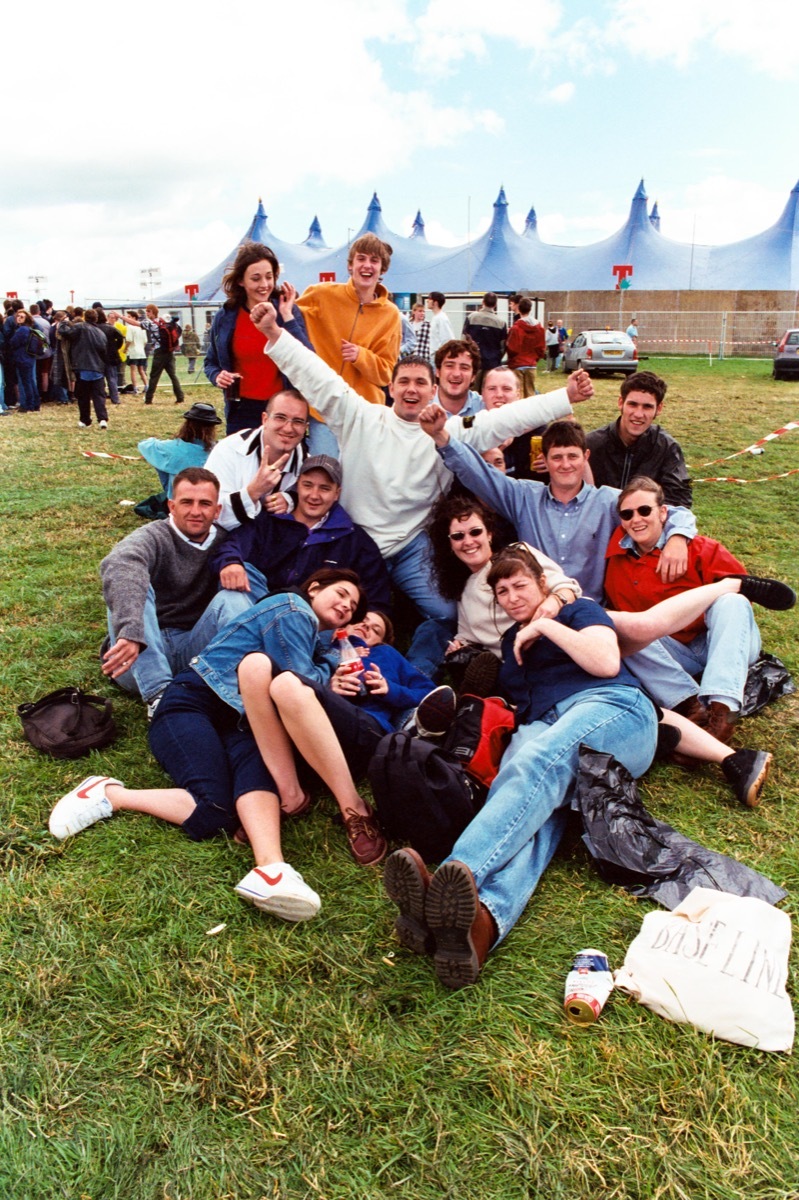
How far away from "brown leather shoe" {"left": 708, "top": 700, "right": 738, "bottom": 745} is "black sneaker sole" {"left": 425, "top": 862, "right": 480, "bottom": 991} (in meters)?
1.82

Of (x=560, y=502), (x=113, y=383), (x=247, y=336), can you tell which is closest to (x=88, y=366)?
(x=113, y=383)

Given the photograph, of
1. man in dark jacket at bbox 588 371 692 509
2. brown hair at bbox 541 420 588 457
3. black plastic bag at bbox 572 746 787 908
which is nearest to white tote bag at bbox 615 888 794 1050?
black plastic bag at bbox 572 746 787 908

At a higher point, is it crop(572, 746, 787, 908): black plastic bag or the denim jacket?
the denim jacket

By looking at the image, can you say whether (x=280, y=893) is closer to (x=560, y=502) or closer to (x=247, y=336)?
(x=560, y=502)

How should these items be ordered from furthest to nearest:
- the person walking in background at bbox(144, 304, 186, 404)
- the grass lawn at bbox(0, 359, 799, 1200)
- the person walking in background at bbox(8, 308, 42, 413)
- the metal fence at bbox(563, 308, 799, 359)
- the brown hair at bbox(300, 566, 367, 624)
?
the metal fence at bbox(563, 308, 799, 359)
the person walking in background at bbox(144, 304, 186, 404)
the person walking in background at bbox(8, 308, 42, 413)
the brown hair at bbox(300, 566, 367, 624)
the grass lawn at bbox(0, 359, 799, 1200)

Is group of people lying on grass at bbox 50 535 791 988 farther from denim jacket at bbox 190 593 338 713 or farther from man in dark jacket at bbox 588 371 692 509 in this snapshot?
man in dark jacket at bbox 588 371 692 509

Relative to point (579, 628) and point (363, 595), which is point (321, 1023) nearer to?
point (579, 628)

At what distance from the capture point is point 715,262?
36.7m

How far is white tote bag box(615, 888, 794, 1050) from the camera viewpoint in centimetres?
230

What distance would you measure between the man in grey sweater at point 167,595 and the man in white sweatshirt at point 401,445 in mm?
900

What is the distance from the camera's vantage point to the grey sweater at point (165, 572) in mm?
3867

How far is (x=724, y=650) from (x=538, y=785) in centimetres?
148

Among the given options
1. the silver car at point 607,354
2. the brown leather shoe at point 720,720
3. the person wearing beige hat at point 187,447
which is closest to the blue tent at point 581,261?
the silver car at point 607,354

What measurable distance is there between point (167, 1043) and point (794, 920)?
1.97m
